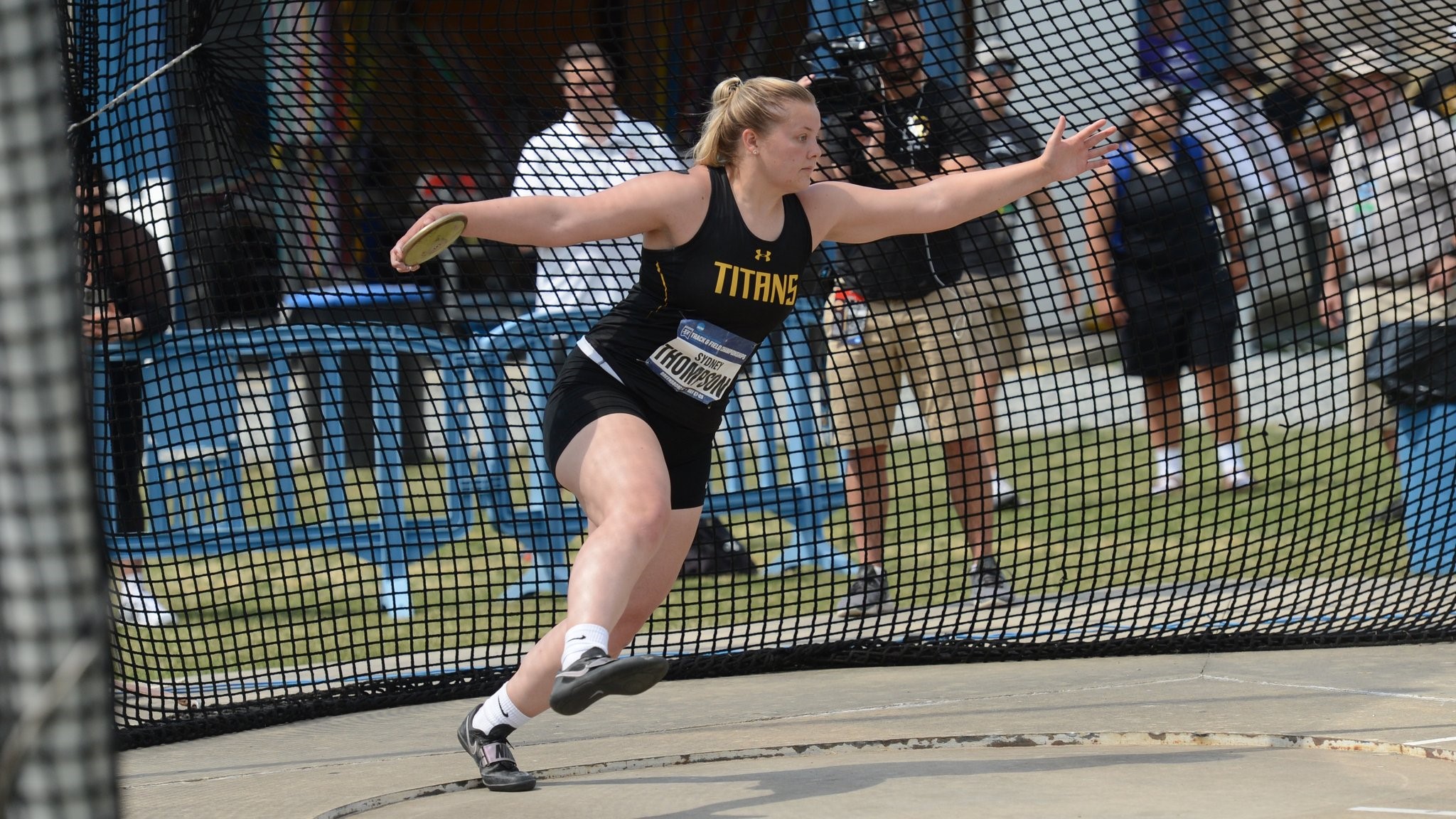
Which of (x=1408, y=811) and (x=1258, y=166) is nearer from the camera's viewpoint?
(x=1408, y=811)

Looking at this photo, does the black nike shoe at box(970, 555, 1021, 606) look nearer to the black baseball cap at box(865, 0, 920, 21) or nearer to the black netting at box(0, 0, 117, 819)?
the black baseball cap at box(865, 0, 920, 21)

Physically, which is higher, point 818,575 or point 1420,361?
point 1420,361

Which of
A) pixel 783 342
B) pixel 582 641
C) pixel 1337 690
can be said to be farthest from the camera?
pixel 783 342

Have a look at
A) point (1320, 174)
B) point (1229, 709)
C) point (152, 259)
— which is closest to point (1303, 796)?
point (1229, 709)

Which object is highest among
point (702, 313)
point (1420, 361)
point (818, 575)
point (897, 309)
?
point (702, 313)

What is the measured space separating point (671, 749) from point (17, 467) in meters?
2.86

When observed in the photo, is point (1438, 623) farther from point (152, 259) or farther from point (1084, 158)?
point (152, 259)

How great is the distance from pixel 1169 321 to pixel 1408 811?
188 inches

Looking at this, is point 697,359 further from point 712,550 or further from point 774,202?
point 712,550

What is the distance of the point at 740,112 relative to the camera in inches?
154

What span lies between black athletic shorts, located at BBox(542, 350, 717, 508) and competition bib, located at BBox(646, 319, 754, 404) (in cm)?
9

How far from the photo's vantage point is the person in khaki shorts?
596 centimetres

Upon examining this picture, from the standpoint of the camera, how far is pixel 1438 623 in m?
5.27

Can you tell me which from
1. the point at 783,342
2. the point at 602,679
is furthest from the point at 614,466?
the point at 783,342
